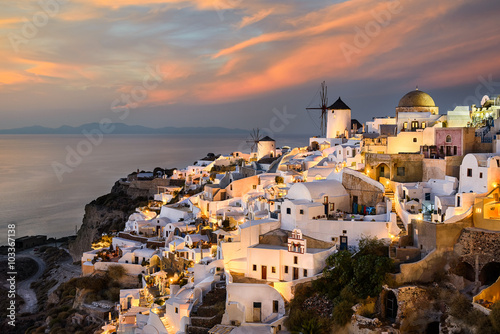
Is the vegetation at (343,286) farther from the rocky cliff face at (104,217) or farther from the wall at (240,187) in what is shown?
the rocky cliff face at (104,217)

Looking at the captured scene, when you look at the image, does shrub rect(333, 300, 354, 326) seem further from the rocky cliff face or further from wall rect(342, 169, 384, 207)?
the rocky cliff face

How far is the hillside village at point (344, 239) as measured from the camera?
13.5 metres

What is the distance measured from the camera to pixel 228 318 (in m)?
14.7

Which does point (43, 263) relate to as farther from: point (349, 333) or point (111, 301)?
point (349, 333)

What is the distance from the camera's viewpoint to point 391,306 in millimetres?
13414

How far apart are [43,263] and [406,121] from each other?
95.7 ft

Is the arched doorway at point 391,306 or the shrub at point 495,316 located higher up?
the shrub at point 495,316

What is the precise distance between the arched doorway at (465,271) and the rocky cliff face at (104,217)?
2509 centimetres

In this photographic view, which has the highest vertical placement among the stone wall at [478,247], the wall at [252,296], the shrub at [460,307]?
the stone wall at [478,247]

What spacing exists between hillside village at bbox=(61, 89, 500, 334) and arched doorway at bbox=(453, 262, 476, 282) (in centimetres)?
3

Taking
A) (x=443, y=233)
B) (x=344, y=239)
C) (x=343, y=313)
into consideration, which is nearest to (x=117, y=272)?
(x=344, y=239)

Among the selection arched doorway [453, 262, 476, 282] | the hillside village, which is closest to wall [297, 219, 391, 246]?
the hillside village

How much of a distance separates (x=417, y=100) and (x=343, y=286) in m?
14.2

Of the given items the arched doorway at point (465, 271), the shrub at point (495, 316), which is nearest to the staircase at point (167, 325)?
the arched doorway at point (465, 271)
